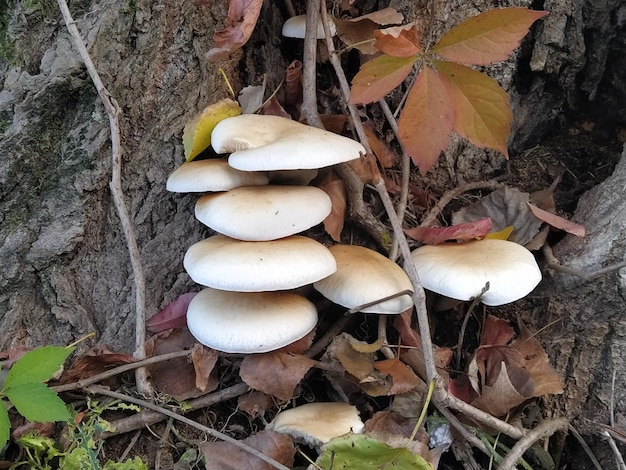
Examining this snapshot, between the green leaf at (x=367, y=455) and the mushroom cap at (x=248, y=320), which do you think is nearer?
the green leaf at (x=367, y=455)

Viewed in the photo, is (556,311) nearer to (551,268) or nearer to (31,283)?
(551,268)

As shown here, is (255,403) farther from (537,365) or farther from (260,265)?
(537,365)

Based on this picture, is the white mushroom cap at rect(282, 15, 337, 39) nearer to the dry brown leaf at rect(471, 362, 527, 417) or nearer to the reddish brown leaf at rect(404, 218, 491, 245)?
the reddish brown leaf at rect(404, 218, 491, 245)

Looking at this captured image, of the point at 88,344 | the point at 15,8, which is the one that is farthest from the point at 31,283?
the point at 15,8

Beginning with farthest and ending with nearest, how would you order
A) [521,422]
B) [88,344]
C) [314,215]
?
[88,344] < [521,422] < [314,215]

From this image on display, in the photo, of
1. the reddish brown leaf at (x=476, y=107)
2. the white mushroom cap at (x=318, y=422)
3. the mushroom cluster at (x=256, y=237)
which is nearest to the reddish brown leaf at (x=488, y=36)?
the reddish brown leaf at (x=476, y=107)

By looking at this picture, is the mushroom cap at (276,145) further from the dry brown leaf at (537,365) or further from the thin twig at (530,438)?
the thin twig at (530,438)
